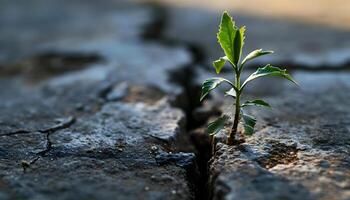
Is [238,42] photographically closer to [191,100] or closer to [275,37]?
[191,100]

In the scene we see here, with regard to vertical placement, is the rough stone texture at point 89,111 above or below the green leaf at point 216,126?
below

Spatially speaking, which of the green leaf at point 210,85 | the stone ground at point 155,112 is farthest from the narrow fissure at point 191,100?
the green leaf at point 210,85

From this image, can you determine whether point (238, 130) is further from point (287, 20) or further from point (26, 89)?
point (287, 20)

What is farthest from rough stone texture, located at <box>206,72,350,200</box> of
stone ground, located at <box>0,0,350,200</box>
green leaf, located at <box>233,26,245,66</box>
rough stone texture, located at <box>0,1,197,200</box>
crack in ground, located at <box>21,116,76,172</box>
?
crack in ground, located at <box>21,116,76,172</box>

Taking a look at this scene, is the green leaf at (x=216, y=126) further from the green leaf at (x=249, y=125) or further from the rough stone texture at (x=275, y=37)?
the rough stone texture at (x=275, y=37)

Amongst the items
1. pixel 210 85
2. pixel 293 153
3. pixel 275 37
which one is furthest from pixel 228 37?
pixel 275 37

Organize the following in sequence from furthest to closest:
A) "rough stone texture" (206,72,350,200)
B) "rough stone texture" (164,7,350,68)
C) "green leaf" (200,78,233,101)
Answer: "rough stone texture" (164,7,350,68), "green leaf" (200,78,233,101), "rough stone texture" (206,72,350,200)

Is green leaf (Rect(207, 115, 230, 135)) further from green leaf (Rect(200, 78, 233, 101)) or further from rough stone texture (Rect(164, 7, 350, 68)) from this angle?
rough stone texture (Rect(164, 7, 350, 68))

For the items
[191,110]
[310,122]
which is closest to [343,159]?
[310,122]
